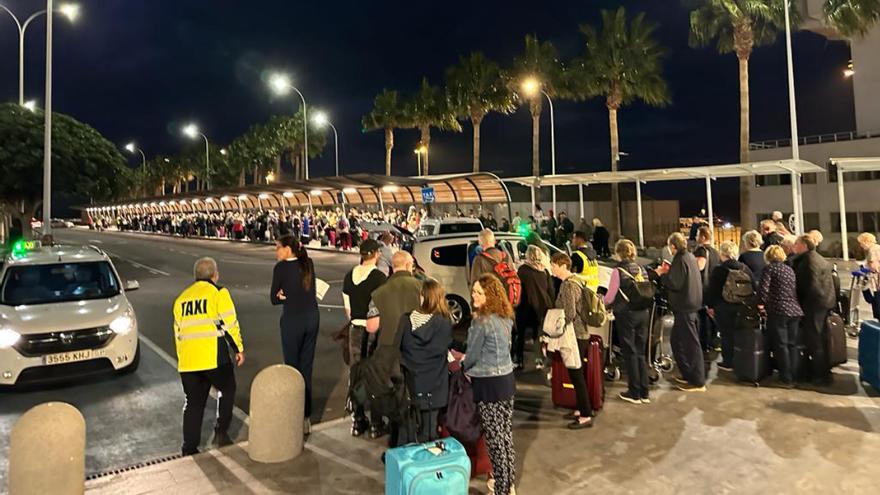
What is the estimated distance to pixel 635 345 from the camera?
238 inches

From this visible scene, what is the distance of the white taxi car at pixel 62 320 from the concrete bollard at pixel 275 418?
3.27m

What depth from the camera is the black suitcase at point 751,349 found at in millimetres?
6605

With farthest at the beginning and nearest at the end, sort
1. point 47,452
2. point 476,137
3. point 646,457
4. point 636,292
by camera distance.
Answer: point 476,137, point 636,292, point 646,457, point 47,452

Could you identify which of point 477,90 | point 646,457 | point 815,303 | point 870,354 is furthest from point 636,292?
point 477,90

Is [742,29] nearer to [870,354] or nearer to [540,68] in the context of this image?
[540,68]

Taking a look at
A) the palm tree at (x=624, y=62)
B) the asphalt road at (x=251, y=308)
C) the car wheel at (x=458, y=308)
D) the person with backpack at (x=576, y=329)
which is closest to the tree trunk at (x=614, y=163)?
the palm tree at (x=624, y=62)

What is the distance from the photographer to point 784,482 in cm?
429

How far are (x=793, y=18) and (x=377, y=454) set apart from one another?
26.1m

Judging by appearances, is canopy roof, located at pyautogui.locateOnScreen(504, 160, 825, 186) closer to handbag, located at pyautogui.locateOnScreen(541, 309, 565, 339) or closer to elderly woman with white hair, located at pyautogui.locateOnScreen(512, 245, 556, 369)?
elderly woman with white hair, located at pyautogui.locateOnScreen(512, 245, 556, 369)

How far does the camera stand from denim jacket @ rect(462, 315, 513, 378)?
3961 mm

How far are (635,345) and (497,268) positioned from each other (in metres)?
→ 1.92

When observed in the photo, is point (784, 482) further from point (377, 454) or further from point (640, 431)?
point (377, 454)

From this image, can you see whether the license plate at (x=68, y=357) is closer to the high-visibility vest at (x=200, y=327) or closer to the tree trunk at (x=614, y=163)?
the high-visibility vest at (x=200, y=327)

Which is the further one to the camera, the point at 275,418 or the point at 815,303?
the point at 815,303
